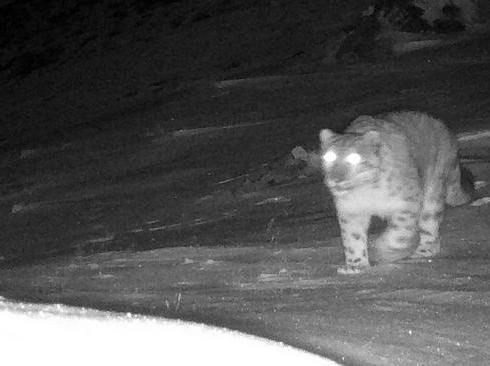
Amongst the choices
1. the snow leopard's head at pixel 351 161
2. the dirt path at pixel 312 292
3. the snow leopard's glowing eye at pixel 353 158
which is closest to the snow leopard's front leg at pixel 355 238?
the dirt path at pixel 312 292

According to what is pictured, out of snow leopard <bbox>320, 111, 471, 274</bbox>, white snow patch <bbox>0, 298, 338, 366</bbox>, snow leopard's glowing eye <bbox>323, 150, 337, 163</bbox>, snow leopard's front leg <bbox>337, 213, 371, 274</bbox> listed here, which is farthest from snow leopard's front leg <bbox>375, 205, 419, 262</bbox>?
→ white snow patch <bbox>0, 298, 338, 366</bbox>

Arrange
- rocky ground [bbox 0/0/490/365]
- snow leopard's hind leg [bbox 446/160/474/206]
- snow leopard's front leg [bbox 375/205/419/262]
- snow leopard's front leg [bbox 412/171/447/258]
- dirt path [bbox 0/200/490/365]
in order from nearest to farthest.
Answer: dirt path [bbox 0/200/490/365] < rocky ground [bbox 0/0/490/365] < snow leopard's front leg [bbox 375/205/419/262] < snow leopard's front leg [bbox 412/171/447/258] < snow leopard's hind leg [bbox 446/160/474/206]

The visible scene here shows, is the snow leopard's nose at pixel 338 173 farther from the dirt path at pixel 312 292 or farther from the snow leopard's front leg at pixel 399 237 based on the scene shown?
the dirt path at pixel 312 292

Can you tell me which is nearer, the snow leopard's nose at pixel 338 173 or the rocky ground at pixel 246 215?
the rocky ground at pixel 246 215

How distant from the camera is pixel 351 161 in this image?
21.2 ft

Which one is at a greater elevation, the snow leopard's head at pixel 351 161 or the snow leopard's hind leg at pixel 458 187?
the snow leopard's head at pixel 351 161

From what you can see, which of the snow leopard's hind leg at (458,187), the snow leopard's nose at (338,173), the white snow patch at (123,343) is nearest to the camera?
the white snow patch at (123,343)

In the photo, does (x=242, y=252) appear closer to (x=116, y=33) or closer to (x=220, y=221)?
(x=220, y=221)

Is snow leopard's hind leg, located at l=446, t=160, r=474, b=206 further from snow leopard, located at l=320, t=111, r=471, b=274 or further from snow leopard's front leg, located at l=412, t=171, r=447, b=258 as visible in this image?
snow leopard, located at l=320, t=111, r=471, b=274

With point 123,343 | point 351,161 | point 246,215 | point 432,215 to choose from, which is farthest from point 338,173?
point 123,343

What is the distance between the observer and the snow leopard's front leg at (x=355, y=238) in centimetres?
665

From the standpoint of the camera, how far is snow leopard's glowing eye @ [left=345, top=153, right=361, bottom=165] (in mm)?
6445

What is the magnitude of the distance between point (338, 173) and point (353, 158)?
0.16 m

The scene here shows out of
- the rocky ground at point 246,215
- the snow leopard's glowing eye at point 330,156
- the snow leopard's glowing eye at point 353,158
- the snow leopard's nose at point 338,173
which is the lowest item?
the rocky ground at point 246,215
